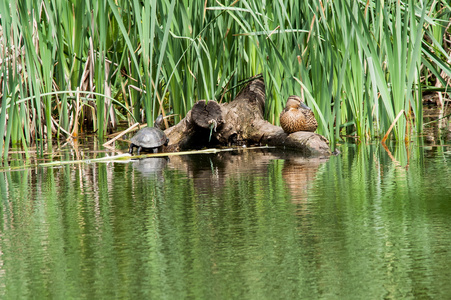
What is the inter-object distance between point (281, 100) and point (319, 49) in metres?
0.48

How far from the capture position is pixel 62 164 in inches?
151

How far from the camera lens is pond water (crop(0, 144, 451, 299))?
4.72ft

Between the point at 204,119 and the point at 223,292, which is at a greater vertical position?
the point at 204,119

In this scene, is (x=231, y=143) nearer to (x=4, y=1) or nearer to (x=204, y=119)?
(x=204, y=119)

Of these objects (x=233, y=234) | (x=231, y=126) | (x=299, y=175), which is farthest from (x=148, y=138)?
(x=233, y=234)

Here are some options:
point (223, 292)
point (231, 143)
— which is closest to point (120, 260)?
point (223, 292)

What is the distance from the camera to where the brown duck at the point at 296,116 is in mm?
4281

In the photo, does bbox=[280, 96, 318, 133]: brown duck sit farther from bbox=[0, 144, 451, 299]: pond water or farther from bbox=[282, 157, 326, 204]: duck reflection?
bbox=[0, 144, 451, 299]: pond water

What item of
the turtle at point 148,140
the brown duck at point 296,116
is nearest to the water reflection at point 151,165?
the turtle at point 148,140

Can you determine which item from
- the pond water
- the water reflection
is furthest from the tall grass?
the pond water

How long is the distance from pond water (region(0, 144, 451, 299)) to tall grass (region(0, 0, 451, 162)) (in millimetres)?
1050

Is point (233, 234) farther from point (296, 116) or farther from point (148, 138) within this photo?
point (148, 138)

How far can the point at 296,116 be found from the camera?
4277mm

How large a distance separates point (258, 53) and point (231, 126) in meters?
0.69
